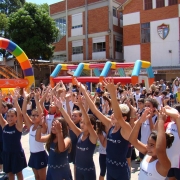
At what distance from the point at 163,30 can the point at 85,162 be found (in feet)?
75.0

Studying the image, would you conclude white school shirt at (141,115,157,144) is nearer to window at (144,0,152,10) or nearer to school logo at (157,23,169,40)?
school logo at (157,23,169,40)

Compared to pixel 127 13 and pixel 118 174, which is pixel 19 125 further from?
pixel 127 13

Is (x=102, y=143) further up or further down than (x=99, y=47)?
further down

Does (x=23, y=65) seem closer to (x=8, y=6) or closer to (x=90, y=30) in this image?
(x=90, y=30)

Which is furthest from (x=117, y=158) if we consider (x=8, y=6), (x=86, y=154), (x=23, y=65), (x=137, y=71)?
(x=8, y=6)

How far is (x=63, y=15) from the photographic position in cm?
3123

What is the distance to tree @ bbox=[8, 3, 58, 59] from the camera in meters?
24.8

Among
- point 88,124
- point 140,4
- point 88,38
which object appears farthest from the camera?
point 88,38

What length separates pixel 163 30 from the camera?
24.0 m

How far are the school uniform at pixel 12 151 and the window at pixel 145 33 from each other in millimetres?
22830

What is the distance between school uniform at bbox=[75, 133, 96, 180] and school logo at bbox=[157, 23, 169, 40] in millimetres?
22426

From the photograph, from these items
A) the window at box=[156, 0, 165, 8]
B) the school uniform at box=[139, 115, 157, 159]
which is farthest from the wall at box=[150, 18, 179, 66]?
the school uniform at box=[139, 115, 157, 159]

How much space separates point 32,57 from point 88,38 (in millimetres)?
7264

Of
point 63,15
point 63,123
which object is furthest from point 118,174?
point 63,15
